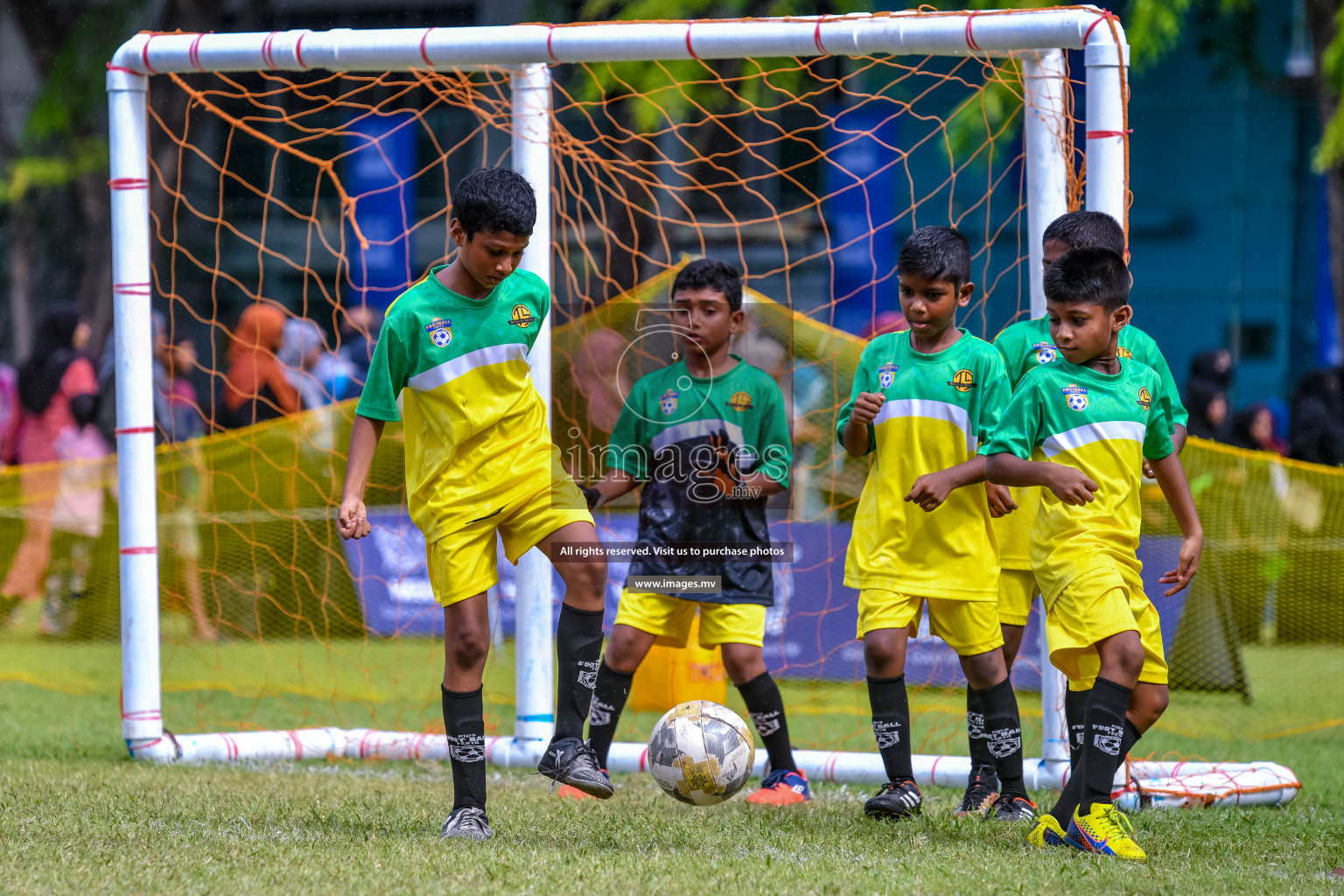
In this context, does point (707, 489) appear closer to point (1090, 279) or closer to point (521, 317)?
point (521, 317)

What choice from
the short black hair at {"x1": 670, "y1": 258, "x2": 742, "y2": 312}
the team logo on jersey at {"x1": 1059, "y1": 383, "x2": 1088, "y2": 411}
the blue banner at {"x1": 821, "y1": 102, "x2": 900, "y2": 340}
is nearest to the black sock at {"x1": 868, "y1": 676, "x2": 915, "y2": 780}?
the team logo on jersey at {"x1": 1059, "y1": 383, "x2": 1088, "y2": 411}

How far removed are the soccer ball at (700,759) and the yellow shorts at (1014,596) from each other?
103cm

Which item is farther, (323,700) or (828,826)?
(323,700)

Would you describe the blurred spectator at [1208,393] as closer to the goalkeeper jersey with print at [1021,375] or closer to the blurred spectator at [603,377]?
the blurred spectator at [603,377]

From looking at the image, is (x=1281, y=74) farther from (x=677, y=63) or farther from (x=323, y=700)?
(x=323, y=700)

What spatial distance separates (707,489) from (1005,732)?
1.26 metres

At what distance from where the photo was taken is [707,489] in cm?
466

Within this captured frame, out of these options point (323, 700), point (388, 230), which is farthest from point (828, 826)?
point (388, 230)

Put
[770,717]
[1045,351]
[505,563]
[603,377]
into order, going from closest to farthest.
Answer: [1045,351] < [770,717] < [603,377] < [505,563]

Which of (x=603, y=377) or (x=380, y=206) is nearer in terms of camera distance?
(x=603, y=377)

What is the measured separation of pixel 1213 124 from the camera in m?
16.9

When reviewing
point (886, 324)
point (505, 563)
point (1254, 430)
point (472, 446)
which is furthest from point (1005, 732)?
point (1254, 430)

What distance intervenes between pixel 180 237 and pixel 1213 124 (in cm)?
1311

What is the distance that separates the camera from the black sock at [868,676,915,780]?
4.12 m
